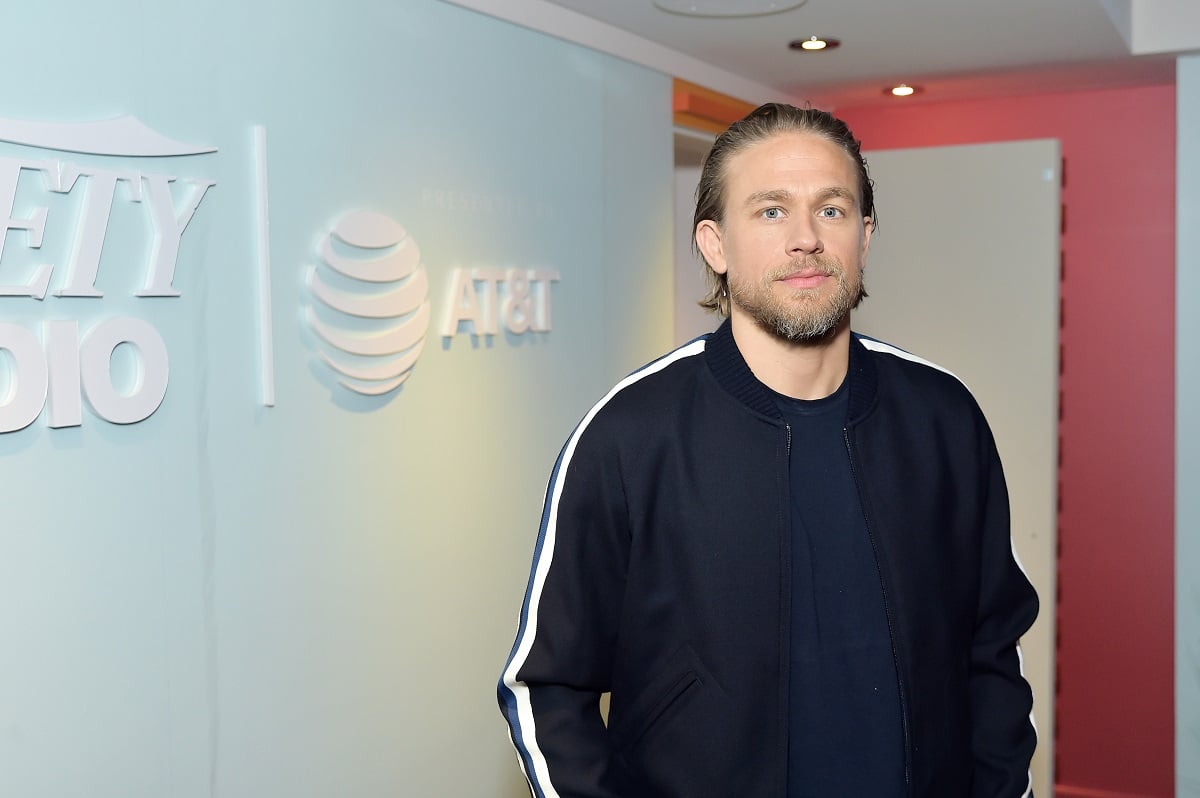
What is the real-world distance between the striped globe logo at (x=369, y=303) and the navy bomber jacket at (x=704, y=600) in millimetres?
941

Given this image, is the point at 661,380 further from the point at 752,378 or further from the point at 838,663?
the point at 838,663

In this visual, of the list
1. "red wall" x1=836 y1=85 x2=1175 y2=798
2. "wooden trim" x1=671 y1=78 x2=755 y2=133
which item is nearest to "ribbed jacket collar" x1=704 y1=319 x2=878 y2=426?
"wooden trim" x1=671 y1=78 x2=755 y2=133

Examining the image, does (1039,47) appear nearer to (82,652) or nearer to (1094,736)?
(1094,736)

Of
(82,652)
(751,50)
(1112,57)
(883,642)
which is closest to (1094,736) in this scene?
(1112,57)

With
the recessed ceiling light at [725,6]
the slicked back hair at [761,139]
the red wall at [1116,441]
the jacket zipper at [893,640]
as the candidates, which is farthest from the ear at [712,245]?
the red wall at [1116,441]

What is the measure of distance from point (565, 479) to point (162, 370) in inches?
32.9

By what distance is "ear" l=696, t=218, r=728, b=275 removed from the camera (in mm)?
1601

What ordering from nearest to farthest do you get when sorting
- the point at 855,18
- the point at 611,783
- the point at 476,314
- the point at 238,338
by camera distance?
the point at 611,783 < the point at 238,338 < the point at 476,314 < the point at 855,18

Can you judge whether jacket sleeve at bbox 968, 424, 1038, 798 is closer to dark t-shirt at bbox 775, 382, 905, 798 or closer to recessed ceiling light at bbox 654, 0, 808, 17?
dark t-shirt at bbox 775, 382, 905, 798

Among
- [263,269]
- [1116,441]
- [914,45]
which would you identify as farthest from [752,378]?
[1116,441]

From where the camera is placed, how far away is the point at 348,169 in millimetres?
2320

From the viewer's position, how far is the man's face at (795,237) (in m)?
1.45

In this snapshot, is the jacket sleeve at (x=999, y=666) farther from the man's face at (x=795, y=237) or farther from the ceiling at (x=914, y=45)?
the ceiling at (x=914, y=45)

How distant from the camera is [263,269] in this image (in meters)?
2.11
